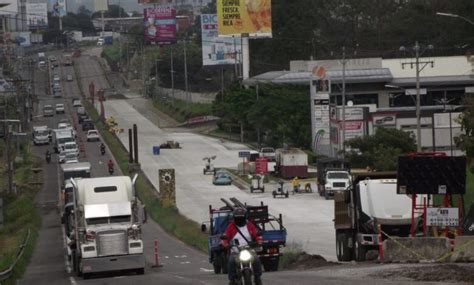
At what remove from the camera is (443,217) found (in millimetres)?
26344

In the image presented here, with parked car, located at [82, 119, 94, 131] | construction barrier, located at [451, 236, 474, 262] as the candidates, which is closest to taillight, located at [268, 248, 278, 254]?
construction barrier, located at [451, 236, 474, 262]

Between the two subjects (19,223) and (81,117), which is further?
(81,117)

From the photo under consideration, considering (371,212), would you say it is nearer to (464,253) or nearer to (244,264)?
(464,253)

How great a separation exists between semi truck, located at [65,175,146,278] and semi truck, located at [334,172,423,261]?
6345 millimetres

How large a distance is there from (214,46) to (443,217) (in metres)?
126

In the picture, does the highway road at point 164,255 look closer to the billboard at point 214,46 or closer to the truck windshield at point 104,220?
the truck windshield at point 104,220

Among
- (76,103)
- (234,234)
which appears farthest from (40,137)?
(234,234)

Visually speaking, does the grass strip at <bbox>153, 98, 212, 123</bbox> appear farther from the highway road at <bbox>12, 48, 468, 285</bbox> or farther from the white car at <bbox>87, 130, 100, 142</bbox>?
the white car at <bbox>87, 130, 100, 142</bbox>

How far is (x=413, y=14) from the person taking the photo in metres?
148

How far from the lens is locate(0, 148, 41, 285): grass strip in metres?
41.5

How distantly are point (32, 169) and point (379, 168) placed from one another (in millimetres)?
32322

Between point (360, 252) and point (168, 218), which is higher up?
point (360, 252)

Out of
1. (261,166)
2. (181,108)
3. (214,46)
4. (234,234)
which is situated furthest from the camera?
(214,46)

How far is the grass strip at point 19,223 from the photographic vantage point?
136 feet
